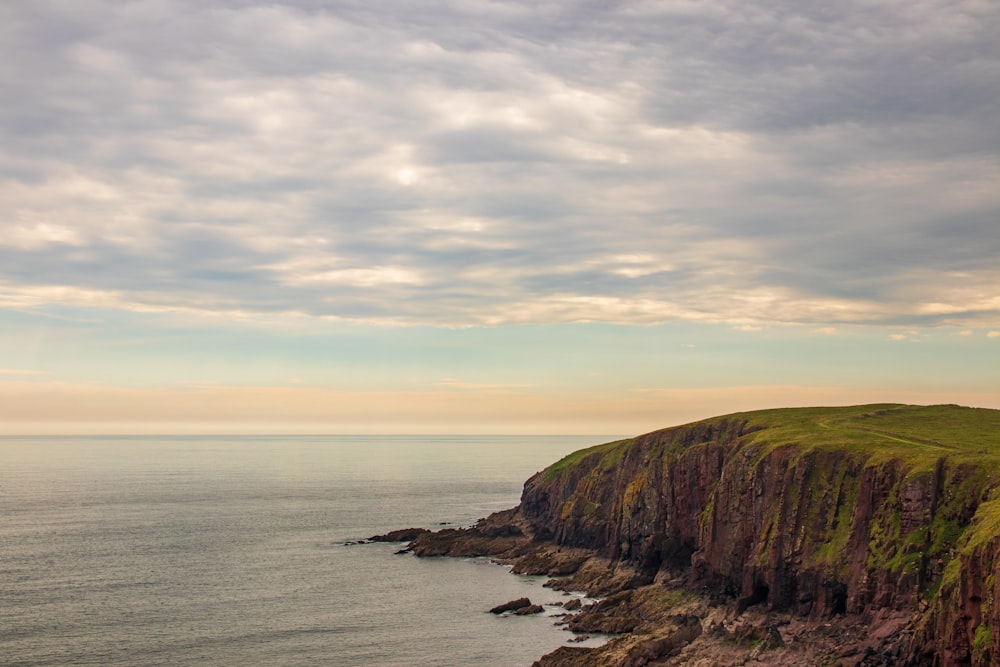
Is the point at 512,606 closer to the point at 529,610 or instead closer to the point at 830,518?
the point at 529,610

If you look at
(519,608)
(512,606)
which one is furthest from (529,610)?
(512,606)

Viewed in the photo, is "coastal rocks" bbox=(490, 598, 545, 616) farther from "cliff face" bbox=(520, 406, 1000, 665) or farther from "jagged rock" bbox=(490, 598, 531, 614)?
"cliff face" bbox=(520, 406, 1000, 665)

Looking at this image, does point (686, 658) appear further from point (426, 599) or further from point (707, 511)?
point (426, 599)

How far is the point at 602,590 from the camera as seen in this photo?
109062mm

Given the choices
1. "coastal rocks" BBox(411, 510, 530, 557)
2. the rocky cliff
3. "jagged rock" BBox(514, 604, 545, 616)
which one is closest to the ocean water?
"jagged rock" BBox(514, 604, 545, 616)

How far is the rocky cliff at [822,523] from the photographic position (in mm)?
60562

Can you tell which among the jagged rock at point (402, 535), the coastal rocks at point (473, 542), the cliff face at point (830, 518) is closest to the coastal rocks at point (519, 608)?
the cliff face at point (830, 518)

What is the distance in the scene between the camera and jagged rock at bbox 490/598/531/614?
327ft

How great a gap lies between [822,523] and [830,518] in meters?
1.01

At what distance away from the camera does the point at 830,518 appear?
80.2m

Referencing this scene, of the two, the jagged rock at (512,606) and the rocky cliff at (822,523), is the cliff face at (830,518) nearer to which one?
the rocky cliff at (822,523)

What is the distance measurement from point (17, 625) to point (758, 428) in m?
101

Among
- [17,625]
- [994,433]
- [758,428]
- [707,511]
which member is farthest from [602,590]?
[17,625]

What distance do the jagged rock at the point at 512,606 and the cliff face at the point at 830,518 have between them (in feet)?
61.7
